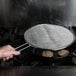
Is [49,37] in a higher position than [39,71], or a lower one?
higher

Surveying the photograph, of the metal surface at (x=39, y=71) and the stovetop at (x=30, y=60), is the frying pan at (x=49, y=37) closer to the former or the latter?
the stovetop at (x=30, y=60)

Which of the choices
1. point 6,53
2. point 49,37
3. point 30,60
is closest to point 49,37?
point 49,37

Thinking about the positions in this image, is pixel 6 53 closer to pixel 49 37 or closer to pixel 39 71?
pixel 39 71

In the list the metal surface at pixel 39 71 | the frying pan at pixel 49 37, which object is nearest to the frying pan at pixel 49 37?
the frying pan at pixel 49 37

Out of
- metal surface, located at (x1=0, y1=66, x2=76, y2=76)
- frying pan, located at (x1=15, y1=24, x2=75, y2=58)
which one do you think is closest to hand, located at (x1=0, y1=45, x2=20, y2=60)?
metal surface, located at (x1=0, y1=66, x2=76, y2=76)

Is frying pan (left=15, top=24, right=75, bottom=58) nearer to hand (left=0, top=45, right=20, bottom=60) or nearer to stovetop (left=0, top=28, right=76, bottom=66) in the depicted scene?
stovetop (left=0, top=28, right=76, bottom=66)

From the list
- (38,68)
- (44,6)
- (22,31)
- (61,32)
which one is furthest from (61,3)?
(38,68)

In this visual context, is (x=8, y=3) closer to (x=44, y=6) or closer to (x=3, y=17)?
(x=3, y=17)

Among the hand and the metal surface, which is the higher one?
the hand
